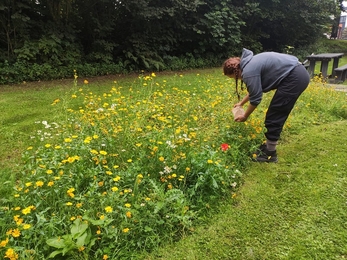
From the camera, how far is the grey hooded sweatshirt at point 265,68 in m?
3.17

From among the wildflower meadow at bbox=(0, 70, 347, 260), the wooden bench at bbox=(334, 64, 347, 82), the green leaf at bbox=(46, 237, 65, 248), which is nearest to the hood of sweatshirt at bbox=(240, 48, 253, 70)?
the wildflower meadow at bbox=(0, 70, 347, 260)

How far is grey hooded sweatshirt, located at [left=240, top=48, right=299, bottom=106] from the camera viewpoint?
317 centimetres

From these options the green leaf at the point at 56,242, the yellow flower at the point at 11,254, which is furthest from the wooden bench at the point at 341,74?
the yellow flower at the point at 11,254

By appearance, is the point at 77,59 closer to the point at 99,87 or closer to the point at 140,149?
the point at 99,87

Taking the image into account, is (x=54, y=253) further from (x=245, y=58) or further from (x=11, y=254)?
(x=245, y=58)

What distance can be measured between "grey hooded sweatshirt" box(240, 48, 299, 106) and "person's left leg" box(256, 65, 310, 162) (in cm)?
8

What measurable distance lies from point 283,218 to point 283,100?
52.1 inches

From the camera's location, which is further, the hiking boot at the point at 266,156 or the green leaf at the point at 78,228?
the hiking boot at the point at 266,156

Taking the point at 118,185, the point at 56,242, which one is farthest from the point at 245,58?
the point at 56,242

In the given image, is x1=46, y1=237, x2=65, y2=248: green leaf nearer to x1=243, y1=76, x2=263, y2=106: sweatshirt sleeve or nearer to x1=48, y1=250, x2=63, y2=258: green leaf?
x1=48, y1=250, x2=63, y2=258: green leaf

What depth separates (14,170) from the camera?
326 cm

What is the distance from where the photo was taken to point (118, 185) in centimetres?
262

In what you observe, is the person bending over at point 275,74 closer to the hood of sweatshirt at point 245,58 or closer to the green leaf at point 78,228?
the hood of sweatshirt at point 245,58

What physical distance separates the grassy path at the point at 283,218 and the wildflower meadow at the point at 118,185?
0.54 feet
